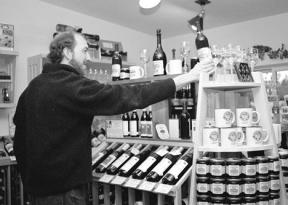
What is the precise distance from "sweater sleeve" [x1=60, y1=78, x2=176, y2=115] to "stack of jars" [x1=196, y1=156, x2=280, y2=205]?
52 cm

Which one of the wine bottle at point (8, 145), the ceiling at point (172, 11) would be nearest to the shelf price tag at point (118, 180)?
the wine bottle at point (8, 145)

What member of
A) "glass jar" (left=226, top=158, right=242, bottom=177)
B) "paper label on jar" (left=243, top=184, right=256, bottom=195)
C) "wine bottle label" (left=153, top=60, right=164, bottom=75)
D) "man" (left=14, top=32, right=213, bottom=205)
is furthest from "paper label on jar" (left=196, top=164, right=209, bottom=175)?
"wine bottle label" (left=153, top=60, right=164, bottom=75)

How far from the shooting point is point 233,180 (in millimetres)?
1842

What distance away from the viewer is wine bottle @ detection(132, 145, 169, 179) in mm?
2135

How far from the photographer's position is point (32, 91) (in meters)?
1.67

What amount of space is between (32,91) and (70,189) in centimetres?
Answer: 51

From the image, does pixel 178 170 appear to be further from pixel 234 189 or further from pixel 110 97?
pixel 110 97

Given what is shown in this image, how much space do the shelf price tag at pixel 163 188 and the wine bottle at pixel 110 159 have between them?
21.2 inches

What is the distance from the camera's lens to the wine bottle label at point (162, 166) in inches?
81.2

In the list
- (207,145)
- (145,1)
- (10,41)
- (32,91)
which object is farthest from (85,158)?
(10,41)

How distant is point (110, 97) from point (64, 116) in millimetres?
235

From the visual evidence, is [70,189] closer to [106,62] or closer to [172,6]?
[106,62]

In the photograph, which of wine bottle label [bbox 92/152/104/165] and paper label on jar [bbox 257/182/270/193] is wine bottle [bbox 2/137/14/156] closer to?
wine bottle label [bbox 92/152/104/165]

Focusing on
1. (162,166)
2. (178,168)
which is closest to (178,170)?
(178,168)
